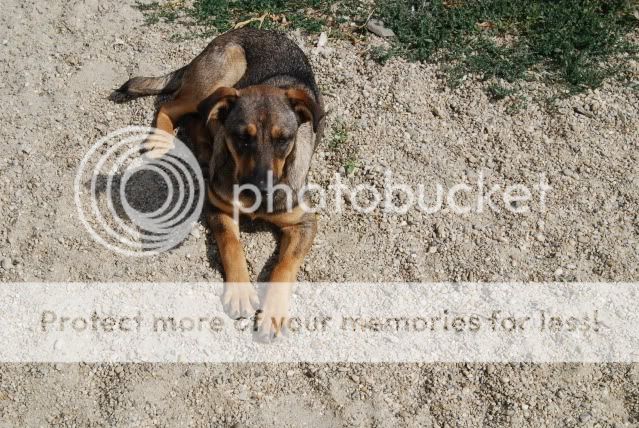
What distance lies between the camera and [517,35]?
23.7 ft

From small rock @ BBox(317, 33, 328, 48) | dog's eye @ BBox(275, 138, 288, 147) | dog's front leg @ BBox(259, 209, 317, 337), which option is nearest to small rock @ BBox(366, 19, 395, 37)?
small rock @ BBox(317, 33, 328, 48)

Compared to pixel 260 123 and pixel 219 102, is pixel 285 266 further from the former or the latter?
pixel 219 102

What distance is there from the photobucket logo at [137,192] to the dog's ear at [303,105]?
4.17 ft

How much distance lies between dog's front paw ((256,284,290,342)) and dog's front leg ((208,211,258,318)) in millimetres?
121

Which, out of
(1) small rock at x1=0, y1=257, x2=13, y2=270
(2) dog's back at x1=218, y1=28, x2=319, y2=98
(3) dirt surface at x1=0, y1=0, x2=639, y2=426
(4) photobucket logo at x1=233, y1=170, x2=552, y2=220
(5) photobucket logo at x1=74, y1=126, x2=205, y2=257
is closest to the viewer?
(3) dirt surface at x1=0, y1=0, x2=639, y2=426

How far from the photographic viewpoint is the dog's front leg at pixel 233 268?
5098mm

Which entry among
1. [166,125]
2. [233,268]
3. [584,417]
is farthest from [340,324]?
[166,125]

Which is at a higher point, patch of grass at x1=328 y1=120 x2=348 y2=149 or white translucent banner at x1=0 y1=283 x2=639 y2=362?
patch of grass at x1=328 y1=120 x2=348 y2=149

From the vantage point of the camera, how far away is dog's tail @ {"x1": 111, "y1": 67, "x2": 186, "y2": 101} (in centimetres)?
644

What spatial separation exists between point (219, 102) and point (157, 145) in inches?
55.1

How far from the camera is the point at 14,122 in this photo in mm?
6387

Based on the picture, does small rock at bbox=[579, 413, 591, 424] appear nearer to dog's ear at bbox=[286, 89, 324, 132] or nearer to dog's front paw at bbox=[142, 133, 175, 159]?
dog's ear at bbox=[286, 89, 324, 132]

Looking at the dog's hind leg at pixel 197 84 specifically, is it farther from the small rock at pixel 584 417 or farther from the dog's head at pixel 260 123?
the small rock at pixel 584 417

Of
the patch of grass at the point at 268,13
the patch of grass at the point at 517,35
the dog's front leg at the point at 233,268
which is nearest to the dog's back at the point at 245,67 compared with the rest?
the patch of grass at the point at 268,13
